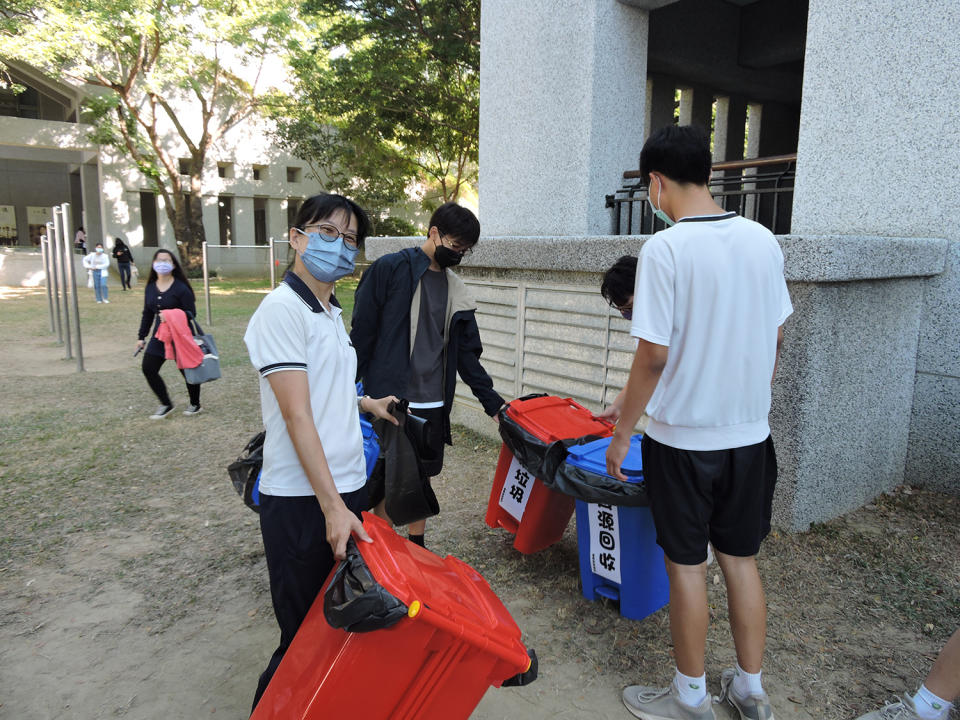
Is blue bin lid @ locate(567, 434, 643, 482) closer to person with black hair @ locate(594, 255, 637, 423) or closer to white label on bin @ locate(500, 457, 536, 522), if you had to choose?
person with black hair @ locate(594, 255, 637, 423)

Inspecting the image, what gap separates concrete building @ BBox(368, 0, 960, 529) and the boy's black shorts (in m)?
1.61

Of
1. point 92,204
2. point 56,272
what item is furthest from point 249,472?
point 92,204

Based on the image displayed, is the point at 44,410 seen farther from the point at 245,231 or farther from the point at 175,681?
the point at 245,231

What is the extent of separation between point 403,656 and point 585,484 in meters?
1.24

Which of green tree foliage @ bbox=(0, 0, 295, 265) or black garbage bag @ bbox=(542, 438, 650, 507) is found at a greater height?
green tree foliage @ bbox=(0, 0, 295, 265)

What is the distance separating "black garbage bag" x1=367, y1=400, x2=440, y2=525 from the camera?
Result: 9.29ft

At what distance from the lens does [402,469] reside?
9.32ft

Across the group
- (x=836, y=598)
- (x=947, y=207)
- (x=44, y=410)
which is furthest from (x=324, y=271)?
(x=44, y=410)

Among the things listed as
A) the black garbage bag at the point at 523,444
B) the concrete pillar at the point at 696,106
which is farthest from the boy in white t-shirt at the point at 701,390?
the concrete pillar at the point at 696,106

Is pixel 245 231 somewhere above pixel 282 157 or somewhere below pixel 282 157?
below

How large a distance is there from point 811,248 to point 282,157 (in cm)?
2740

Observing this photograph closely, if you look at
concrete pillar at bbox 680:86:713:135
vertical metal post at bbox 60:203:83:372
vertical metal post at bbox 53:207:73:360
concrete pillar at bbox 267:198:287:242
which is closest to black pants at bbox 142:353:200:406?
vertical metal post at bbox 60:203:83:372

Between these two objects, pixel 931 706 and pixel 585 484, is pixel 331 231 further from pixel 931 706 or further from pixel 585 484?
pixel 931 706

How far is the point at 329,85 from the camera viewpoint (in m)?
16.5
